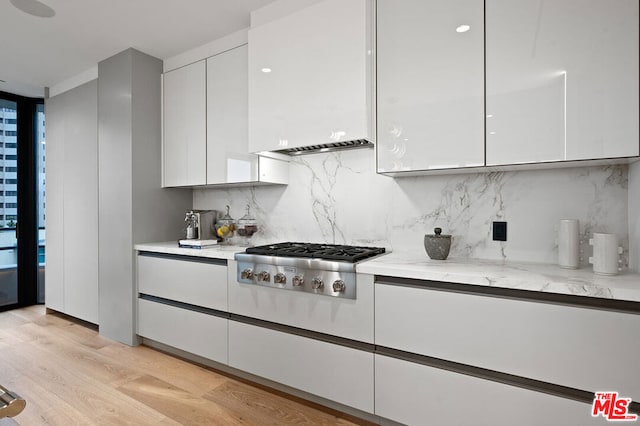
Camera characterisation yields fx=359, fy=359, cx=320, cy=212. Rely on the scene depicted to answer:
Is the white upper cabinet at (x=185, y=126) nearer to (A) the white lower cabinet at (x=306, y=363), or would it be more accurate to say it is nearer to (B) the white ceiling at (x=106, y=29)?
(B) the white ceiling at (x=106, y=29)

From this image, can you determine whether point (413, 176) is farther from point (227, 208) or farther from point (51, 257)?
point (51, 257)

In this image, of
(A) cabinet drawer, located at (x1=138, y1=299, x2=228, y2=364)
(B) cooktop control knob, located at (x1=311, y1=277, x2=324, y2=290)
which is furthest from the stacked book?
(B) cooktop control knob, located at (x1=311, y1=277, x2=324, y2=290)

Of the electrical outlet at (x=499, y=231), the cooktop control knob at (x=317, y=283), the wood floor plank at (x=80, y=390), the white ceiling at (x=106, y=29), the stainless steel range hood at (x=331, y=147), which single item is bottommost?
the wood floor plank at (x=80, y=390)

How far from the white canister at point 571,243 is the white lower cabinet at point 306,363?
1.06 meters

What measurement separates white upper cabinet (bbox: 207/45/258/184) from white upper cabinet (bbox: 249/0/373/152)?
251 mm

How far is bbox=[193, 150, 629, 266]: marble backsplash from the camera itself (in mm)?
1824

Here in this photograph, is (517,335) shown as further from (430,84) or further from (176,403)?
(176,403)

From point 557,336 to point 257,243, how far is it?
2185 mm

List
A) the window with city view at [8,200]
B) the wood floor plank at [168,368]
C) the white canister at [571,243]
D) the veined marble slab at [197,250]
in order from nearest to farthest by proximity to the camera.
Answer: the white canister at [571,243] → the wood floor plank at [168,368] → the veined marble slab at [197,250] → the window with city view at [8,200]

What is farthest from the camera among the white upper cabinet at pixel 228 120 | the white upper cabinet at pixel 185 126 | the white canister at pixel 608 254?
the white upper cabinet at pixel 185 126

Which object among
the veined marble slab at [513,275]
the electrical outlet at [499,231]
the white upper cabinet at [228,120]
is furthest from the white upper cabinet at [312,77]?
the electrical outlet at [499,231]

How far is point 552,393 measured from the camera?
4.72 feet

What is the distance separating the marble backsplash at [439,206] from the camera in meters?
1.82

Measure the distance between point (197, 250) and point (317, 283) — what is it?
1099mm
